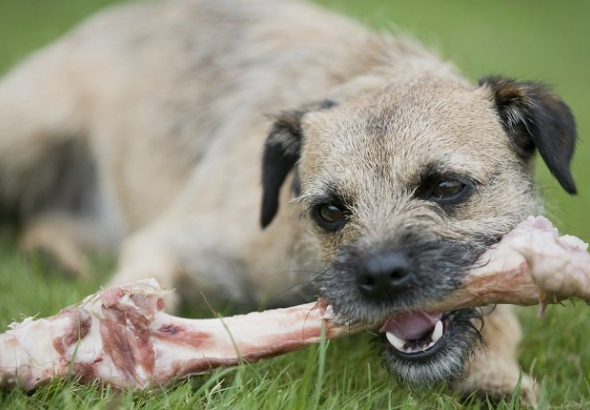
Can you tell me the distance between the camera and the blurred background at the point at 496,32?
36.2ft

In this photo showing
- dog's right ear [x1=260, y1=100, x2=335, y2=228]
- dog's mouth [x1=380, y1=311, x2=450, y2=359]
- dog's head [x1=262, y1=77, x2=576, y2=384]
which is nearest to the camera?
dog's head [x1=262, y1=77, x2=576, y2=384]

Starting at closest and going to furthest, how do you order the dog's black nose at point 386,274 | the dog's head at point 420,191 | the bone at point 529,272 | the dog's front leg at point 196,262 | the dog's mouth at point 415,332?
the bone at point 529,272, the dog's black nose at point 386,274, the dog's head at point 420,191, the dog's mouth at point 415,332, the dog's front leg at point 196,262

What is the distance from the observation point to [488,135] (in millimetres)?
3617

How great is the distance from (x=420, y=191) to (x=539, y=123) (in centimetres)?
65

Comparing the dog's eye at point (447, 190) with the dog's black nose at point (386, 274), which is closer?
the dog's black nose at point (386, 274)

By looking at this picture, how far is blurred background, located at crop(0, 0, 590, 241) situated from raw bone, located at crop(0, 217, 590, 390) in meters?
3.96

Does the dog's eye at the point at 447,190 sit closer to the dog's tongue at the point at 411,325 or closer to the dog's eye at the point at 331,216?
the dog's eye at the point at 331,216

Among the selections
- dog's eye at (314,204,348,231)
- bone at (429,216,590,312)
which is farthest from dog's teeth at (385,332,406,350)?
dog's eye at (314,204,348,231)

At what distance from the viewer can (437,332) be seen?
3.28 metres

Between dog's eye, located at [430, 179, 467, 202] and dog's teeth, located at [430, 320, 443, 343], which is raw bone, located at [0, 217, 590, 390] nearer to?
dog's teeth, located at [430, 320, 443, 343]

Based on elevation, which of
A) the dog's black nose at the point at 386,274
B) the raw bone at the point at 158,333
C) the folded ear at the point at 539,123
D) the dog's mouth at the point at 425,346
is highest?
the folded ear at the point at 539,123

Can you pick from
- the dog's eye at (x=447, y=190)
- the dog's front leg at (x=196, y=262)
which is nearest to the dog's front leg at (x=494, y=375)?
the dog's eye at (x=447, y=190)

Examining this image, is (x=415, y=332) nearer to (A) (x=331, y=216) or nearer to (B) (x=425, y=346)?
(B) (x=425, y=346)

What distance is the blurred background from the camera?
434 inches
